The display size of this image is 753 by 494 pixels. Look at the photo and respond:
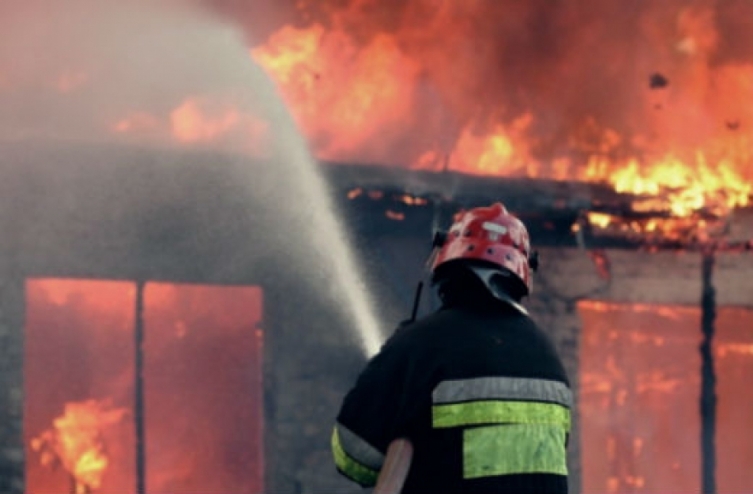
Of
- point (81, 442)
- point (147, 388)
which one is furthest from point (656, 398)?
point (81, 442)

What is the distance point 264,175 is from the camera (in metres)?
7.38

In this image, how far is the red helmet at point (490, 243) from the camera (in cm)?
343

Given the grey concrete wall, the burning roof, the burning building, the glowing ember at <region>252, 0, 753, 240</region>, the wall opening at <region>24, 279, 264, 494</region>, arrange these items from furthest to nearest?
the glowing ember at <region>252, 0, 753, 240</region> → the burning roof → the wall opening at <region>24, 279, 264, 494</region> → the burning building → the grey concrete wall

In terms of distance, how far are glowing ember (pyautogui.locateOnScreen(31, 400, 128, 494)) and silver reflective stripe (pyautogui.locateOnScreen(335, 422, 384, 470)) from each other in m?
4.92

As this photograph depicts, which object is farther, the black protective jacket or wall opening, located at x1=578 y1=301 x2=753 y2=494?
wall opening, located at x1=578 y1=301 x2=753 y2=494

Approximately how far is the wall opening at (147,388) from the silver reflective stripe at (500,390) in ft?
15.7

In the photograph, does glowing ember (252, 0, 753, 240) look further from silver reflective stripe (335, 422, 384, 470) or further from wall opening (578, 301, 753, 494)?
silver reflective stripe (335, 422, 384, 470)

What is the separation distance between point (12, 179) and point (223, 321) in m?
1.97

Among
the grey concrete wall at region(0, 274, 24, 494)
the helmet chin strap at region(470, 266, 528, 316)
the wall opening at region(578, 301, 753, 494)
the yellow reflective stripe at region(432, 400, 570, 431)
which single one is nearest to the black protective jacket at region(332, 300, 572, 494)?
the yellow reflective stripe at region(432, 400, 570, 431)

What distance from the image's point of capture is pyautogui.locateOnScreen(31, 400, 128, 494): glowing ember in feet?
25.3

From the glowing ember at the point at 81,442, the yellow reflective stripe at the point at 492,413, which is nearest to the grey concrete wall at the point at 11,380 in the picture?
the glowing ember at the point at 81,442

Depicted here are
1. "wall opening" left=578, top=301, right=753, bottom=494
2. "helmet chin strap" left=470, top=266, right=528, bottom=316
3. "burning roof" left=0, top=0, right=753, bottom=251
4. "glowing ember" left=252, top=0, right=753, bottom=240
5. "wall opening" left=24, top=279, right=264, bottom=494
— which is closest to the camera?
"helmet chin strap" left=470, top=266, right=528, bottom=316

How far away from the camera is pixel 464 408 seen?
319 cm

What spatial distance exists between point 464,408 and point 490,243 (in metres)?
0.57
